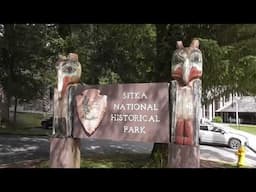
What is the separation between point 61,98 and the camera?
8.95 meters

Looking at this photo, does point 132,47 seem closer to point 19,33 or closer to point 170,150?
point 170,150

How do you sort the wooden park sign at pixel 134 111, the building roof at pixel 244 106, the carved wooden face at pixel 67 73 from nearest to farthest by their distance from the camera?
the wooden park sign at pixel 134 111 < the carved wooden face at pixel 67 73 < the building roof at pixel 244 106

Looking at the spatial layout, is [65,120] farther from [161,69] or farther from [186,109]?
[161,69]

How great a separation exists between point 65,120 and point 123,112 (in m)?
1.72

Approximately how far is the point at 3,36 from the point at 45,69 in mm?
3898

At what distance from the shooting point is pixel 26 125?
28.7m

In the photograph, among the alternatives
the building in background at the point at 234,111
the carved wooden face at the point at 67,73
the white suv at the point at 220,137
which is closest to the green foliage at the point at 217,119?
the building in background at the point at 234,111

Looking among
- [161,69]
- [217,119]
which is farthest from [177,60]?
[217,119]

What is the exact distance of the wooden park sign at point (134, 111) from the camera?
723 cm

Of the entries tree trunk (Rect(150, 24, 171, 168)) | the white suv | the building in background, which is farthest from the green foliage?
tree trunk (Rect(150, 24, 171, 168))

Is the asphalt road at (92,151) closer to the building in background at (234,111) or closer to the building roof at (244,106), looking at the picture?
the building in background at (234,111)

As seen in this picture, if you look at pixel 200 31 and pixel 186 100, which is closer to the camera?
pixel 186 100

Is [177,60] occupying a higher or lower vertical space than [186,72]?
higher

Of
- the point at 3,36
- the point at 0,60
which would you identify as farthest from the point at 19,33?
the point at 0,60
